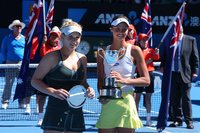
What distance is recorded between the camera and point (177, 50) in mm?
8367

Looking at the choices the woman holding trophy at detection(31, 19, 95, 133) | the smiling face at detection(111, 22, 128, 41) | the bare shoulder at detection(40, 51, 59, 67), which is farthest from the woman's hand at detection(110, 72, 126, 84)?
the bare shoulder at detection(40, 51, 59, 67)

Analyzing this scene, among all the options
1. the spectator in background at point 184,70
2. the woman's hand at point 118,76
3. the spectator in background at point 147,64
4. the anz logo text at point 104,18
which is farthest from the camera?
the anz logo text at point 104,18

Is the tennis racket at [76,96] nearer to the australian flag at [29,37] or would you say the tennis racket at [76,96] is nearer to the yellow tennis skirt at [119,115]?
the yellow tennis skirt at [119,115]

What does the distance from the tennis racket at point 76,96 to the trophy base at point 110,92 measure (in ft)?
0.80

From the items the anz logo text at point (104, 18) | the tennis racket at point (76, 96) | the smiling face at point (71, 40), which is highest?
the anz logo text at point (104, 18)

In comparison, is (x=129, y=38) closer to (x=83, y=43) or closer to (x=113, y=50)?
(x=113, y=50)

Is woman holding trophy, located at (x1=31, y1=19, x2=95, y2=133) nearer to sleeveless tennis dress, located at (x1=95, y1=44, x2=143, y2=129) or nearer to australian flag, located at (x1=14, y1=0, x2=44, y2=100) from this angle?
sleeveless tennis dress, located at (x1=95, y1=44, x2=143, y2=129)

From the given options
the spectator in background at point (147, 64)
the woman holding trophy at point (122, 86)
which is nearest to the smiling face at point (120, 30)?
the woman holding trophy at point (122, 86)

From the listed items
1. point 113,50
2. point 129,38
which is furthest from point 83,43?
point 113,50

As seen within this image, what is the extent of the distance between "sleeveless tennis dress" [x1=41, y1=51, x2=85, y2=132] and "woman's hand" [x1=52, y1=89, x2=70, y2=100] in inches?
5.3

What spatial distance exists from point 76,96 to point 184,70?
16.2ft

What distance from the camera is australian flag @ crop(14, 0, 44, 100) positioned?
25.8 ft

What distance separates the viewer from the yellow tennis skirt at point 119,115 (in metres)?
4.26

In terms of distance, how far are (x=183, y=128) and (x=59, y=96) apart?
5192 millimetres
